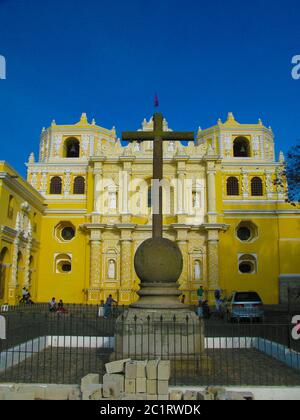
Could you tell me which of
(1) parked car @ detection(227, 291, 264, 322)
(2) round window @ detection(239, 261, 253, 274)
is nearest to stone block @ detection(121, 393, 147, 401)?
(1) parked car @ detection(227, 291, 264, 322)

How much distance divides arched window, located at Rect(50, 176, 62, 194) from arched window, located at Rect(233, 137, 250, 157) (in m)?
12.9

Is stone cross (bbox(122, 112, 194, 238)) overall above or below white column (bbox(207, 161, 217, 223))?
below

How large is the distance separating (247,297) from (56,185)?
1625 cm

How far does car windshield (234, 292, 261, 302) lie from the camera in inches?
653

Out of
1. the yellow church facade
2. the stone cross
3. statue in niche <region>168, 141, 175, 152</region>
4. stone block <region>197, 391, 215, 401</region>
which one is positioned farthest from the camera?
statue in niche <region>168, 141, 175, 152</region>

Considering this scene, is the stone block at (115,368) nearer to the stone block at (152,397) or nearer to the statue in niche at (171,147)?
the stone block at (152,397)

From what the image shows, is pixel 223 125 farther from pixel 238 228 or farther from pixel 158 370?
pixel 158 370

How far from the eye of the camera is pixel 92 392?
5.28 meters

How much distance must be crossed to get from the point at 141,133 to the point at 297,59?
3.69m

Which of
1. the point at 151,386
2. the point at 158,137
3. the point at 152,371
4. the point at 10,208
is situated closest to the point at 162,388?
the point at 151,386

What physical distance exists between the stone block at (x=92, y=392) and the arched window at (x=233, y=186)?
23829 millimetres

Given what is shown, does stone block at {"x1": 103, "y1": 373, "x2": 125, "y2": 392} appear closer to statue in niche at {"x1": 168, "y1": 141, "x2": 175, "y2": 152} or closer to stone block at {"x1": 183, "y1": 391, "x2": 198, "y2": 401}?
stone block at {"x1": 183, "y1": 391, "x2": 198, "y2": 401}

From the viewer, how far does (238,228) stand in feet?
91.1
